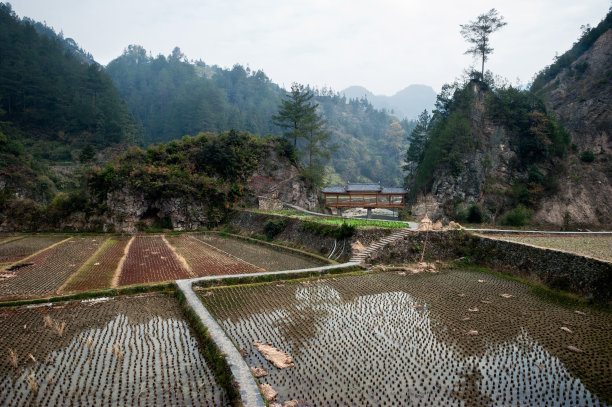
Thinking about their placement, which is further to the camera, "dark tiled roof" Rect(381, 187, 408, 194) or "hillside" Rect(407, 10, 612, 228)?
"hillside" Rect(407, 10, 612, 228)

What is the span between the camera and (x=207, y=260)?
18.0 meters

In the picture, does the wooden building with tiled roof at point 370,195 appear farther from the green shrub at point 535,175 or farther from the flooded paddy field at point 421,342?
the flooded paddy field at point 421,342

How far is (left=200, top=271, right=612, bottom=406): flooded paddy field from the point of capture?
657 centimetres

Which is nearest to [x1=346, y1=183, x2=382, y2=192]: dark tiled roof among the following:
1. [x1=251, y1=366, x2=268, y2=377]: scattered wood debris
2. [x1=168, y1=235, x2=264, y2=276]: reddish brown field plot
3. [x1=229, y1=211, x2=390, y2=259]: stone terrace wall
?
[x1=229, y1=211, x2=390, y2=259]: stone terrace wall

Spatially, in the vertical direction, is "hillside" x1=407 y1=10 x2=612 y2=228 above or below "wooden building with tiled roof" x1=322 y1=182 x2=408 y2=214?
above

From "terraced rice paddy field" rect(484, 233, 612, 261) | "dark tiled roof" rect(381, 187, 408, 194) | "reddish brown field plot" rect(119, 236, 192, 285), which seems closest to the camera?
"terraced rice paddy field" rect(484, 233, 612, 261)

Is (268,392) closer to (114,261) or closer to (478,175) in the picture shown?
(114,261)

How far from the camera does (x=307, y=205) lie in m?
35.7

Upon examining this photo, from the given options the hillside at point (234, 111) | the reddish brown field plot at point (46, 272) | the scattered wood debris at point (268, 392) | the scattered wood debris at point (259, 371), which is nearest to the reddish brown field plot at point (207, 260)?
the reddish brown field plot at point (46, 272)

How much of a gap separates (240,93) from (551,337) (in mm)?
103191

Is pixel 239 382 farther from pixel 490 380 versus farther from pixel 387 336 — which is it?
pixel 490 380

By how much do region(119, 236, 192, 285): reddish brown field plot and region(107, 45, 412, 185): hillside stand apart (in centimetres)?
4835

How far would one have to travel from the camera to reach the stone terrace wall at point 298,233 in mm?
18125

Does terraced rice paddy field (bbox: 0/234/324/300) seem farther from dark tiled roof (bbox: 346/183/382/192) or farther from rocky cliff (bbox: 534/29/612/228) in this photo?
rocky cliff (bbox: 534/29/612/228)
